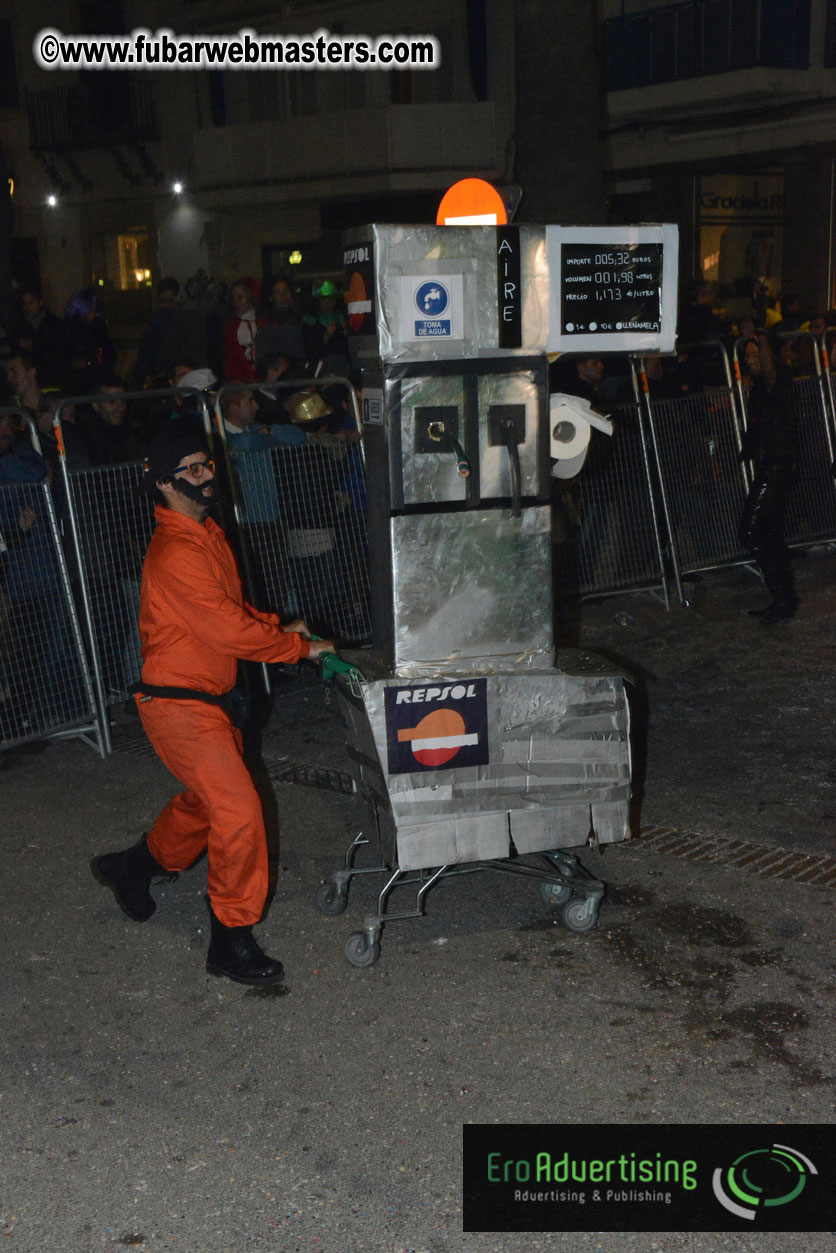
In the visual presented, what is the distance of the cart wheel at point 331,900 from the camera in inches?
206

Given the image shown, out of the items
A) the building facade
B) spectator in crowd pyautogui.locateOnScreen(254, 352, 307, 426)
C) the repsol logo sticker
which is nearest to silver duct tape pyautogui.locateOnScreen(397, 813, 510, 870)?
the repsol logo sticker

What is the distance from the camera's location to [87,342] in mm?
13328

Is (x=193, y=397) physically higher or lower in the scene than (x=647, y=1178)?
higher

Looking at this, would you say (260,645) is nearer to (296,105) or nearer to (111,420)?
(111,420)

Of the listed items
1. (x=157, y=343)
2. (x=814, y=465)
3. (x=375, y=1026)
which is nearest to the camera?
(x=375, y=1026)

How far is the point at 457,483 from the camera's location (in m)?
4.66

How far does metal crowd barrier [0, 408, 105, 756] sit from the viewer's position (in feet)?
23.7

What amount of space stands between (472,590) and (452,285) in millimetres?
1130

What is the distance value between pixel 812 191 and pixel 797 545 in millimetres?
14545

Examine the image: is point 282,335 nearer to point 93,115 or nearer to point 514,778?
point 514,778

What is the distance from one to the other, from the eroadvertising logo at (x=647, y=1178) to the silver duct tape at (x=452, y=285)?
2608 mm

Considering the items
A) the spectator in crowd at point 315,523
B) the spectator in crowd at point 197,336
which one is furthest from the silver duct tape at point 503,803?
the spectator in crowd at point 197,336

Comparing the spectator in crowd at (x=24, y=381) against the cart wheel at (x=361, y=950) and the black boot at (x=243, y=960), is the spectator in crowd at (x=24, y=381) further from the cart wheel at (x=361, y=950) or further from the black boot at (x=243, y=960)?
the cart wheel at (x=361, y=950)

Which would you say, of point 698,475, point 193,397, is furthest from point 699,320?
point 193,397
